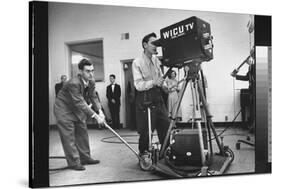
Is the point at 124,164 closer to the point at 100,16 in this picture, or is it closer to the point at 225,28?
the point at 100,16

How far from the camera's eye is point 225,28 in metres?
4.44

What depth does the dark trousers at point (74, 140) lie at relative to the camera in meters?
3.88

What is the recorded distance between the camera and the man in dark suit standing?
4020mm

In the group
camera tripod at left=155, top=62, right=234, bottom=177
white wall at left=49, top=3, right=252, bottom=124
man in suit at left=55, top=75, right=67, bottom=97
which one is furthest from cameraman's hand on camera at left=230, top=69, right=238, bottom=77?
man in suit at left=55, top=75, right=67, bottom=97

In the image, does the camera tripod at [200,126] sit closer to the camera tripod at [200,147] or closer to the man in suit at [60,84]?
the camera tripod at [200,147]

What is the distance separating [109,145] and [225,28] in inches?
70.0

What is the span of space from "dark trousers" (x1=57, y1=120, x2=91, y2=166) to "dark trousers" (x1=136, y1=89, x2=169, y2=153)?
1.82ft

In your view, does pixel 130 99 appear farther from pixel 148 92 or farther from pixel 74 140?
pixel 74 140

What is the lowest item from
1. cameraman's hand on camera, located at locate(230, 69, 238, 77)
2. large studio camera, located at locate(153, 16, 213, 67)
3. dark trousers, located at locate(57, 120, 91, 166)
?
dark trousers, located at locate(57, 120, 91, 166)

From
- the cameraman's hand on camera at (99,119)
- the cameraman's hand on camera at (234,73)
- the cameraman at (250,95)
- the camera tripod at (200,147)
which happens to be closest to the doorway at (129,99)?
the camera tripod at (200,147)

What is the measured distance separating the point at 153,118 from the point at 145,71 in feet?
1.59

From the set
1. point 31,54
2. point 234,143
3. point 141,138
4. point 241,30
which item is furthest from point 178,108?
point 31,54

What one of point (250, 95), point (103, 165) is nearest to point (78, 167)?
point (103, 165)

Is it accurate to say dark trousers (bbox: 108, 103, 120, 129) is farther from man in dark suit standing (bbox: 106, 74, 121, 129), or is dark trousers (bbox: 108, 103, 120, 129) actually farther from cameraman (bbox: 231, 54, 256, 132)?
cameraman (bbox: 231, 54, 256, 132)
